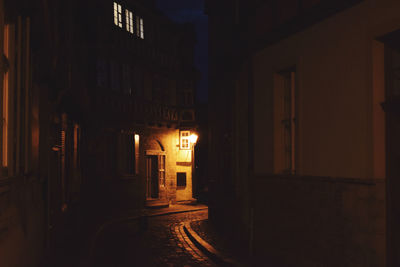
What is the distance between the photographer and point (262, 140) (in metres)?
8.86

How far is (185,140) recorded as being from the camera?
23094 mm

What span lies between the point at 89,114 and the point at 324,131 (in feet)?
41.7

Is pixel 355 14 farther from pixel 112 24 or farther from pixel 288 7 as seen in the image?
pixel 112 24

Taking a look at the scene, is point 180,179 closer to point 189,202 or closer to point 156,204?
point 189,202

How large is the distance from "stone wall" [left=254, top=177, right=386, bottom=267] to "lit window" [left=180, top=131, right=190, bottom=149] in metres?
14.1

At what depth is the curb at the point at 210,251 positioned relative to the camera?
852cm

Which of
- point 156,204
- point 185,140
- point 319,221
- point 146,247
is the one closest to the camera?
point 319,221

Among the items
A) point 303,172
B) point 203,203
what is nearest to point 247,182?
point 303,172

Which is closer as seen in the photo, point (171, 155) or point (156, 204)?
point (156, 204)

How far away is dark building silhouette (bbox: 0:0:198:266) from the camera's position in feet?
16.4

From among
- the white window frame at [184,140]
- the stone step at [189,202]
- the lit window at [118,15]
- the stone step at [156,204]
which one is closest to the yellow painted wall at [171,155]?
the white window frame at [184,140]

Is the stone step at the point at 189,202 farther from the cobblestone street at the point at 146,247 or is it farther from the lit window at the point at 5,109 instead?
the lit window at the point at 5,109

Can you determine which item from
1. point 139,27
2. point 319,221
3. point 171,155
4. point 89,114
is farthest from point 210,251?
point 139,27

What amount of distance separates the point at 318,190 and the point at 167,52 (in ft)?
57.5
